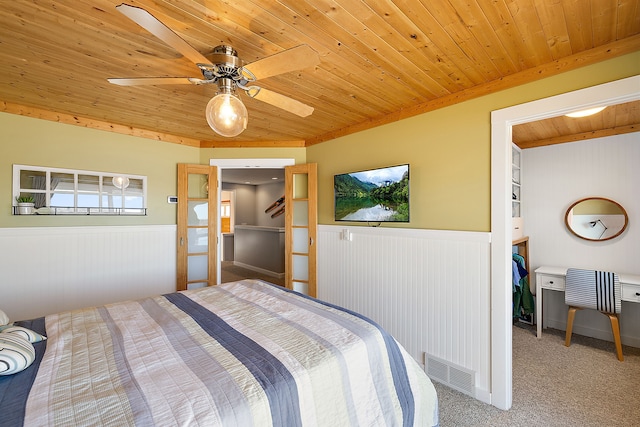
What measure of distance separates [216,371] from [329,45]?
1.76 m

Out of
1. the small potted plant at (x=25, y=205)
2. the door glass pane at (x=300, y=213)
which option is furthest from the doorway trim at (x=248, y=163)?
the small potted plant at (x=25, y=205)

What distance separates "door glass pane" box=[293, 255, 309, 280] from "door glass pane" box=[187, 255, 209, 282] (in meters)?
1.15

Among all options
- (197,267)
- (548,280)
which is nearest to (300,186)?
(197,267)

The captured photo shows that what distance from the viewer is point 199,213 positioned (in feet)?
11.9

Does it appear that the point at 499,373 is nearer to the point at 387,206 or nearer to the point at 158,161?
the point at 387,206

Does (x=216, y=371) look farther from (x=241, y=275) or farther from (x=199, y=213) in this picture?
(x=241, y=275)

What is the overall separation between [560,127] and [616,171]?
2.52ft

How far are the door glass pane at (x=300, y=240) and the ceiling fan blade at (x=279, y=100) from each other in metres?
1.94

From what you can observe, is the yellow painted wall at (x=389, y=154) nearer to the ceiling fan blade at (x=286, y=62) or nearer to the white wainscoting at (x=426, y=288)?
the white wainscoting at (x=426, y=288)

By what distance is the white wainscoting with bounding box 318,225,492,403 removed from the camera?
214cm

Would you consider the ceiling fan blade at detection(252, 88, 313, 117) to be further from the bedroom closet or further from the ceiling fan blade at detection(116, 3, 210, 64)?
the bedroom closet

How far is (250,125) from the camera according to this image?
3053mm

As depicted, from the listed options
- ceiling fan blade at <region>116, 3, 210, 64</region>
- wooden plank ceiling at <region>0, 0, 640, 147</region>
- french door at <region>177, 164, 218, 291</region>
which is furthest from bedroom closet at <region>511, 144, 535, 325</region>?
french door at <region>177, 164, 218, 291</region>

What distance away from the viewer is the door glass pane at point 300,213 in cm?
361
